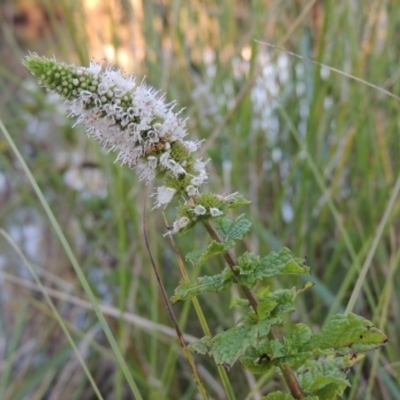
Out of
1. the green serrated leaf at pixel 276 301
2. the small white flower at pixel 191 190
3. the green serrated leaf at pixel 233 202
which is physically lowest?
the green serrated leaf at pixel 276 301

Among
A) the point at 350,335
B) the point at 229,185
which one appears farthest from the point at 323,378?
the point at 229,185

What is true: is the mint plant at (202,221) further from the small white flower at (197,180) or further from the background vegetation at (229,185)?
the background vegetation at (229,185)

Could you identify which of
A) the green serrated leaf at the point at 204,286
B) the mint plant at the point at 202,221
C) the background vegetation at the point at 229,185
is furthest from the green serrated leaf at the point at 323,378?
the background vegetation at the point at 229,185

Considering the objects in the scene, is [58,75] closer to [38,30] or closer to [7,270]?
[7,270]

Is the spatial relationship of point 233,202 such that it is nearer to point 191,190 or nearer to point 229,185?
point 191,190

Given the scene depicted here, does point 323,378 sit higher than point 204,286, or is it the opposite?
point 204,286

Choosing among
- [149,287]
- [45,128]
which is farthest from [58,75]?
[45,128]
